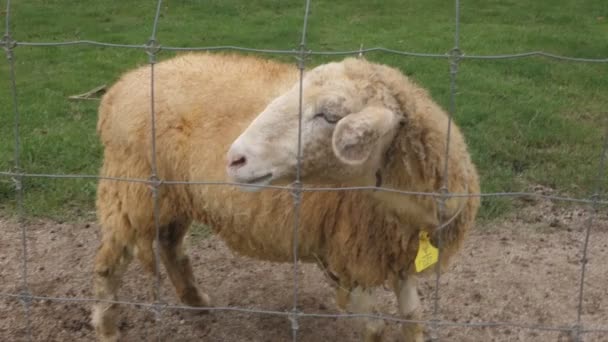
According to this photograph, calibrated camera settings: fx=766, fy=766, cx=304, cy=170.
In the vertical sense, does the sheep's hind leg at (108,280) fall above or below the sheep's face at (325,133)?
below

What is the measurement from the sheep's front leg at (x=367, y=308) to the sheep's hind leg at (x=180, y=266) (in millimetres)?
1015

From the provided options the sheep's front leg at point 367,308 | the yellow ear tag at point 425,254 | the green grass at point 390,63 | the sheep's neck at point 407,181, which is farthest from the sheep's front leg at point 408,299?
the green grass at point 390,63

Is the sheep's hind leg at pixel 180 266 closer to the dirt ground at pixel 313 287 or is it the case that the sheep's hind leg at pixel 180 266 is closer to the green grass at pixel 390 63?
the dirt ground at pixel 313 287

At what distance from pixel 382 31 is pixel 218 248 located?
5844 mm

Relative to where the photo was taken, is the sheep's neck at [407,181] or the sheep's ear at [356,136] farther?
the sheep's neck at [407,181]

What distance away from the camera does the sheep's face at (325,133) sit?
2678 millimetres

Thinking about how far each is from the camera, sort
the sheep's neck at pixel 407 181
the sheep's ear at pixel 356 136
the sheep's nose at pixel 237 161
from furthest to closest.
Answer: the sheep's neck at pixel 407 181, the sheep's nose at pixel 237 161, the sheep's ear at pixel 356 136

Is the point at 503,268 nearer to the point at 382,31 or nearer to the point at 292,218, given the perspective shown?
the point at 292,218

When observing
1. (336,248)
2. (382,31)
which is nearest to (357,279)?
(336,248)

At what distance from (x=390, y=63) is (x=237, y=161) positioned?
552 cm

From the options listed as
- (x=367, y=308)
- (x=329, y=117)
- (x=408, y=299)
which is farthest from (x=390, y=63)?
(x=329, y=117)

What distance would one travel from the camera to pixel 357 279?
3.24 meters

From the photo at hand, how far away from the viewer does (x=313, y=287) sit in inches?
170

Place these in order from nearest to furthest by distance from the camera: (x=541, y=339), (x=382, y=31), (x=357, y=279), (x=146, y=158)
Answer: (x=357, y=279)
(x=146, y=158)
(x=541, y=339)
(x=382, y=31)
